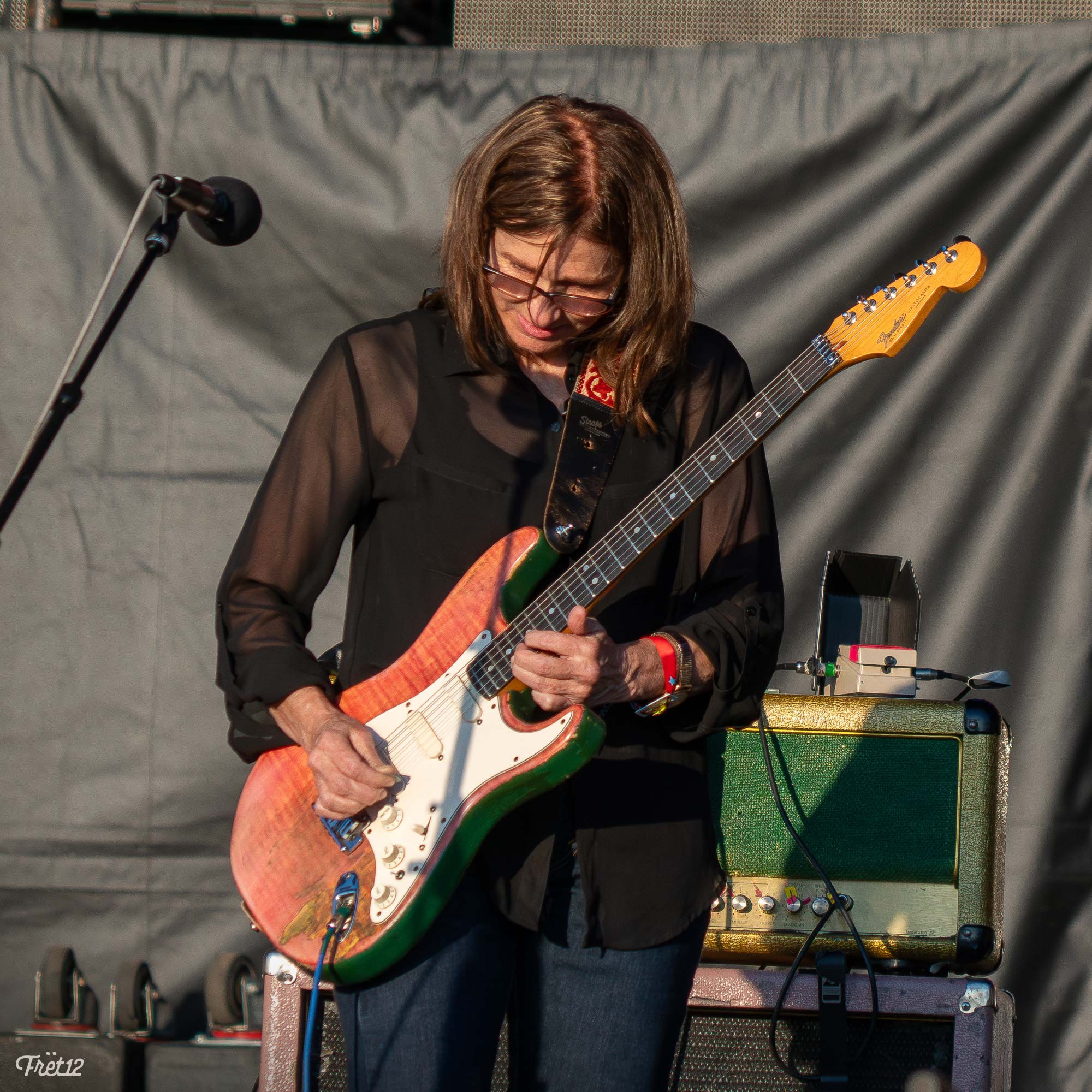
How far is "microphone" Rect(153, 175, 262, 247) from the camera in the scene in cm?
189

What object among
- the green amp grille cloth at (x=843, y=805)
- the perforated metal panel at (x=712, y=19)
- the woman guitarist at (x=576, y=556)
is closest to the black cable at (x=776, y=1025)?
the green amp grille cloth at (x=843, y=805)

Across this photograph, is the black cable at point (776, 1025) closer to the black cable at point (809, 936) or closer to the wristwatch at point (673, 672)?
the black cable at point (809, 936)

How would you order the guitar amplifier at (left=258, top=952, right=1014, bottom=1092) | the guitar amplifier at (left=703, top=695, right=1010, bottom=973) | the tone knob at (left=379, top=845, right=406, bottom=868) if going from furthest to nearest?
the guitar amplifier at (left=703, top=695, right=1010, bottom=973)
the guitar amplifier at (left=258, top=952, right=1014, bottom=1092)
the tone knob at (left=379, top=845, right=406, bottom=868)

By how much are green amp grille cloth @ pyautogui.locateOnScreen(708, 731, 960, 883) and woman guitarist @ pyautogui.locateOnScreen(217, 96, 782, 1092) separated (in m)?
0.84

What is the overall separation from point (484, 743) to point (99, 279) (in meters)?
2.48

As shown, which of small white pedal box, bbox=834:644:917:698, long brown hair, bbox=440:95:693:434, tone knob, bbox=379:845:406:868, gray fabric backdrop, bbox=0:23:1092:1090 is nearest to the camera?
tone knob, bbox=379:845:406:868

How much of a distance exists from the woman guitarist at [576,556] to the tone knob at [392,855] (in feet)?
0.26

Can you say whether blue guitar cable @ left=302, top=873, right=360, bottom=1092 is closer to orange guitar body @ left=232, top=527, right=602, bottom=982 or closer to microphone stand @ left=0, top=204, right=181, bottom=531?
orange guitar body @ left=232, top=527, right=602, bottom=982

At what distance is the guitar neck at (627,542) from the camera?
176cm

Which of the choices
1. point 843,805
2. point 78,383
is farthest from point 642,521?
point 843,805

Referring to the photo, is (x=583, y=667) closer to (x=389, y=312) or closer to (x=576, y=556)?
(x=576, y=556)

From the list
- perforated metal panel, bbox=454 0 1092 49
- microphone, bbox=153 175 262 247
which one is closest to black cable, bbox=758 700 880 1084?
microphone, bbox=153 175 262 247

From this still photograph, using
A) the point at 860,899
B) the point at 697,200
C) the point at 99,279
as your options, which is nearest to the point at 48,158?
the point at 99,279

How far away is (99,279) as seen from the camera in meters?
3.67
